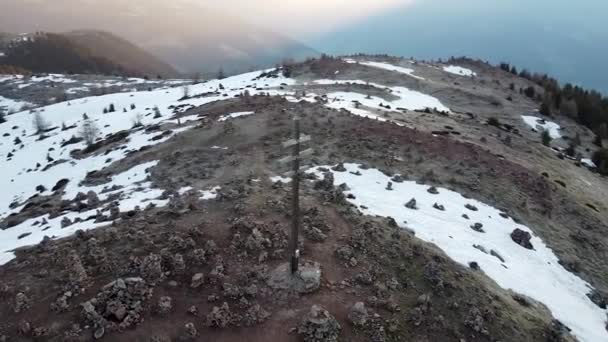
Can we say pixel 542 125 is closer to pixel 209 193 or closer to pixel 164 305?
pixel 209 193

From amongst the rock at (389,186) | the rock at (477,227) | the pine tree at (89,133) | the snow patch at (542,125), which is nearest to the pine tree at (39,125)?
the pine tree at (89,133)

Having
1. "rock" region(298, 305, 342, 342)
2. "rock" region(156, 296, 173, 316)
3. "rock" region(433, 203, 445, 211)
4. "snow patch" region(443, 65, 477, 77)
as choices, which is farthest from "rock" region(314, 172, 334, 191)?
"snow patch" region(443, 65, 477, 77)

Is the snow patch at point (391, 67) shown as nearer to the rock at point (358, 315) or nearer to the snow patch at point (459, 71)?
the snow patch at point (459, 71)

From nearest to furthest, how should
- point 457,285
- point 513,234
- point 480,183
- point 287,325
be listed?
point 287,325
point 457,285
point 513,234
point 480,183

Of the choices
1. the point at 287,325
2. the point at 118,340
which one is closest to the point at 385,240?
the point at 287,325

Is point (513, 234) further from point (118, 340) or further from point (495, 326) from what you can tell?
point (118, 340)

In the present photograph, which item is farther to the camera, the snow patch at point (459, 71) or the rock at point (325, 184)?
the snow patch at point (459, 71)
